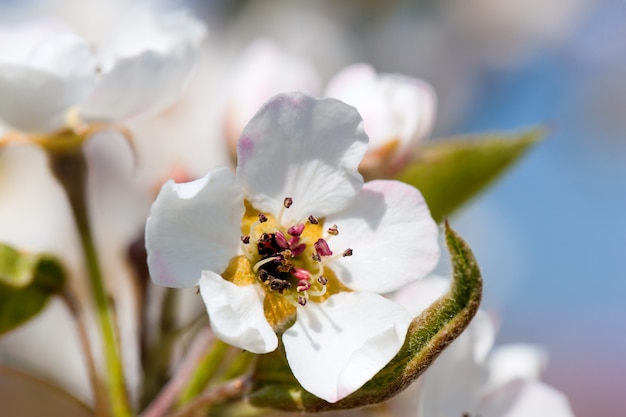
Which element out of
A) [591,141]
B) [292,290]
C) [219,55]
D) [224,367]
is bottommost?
[591,141]

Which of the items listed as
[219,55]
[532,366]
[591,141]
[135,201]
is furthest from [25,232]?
[591,141]

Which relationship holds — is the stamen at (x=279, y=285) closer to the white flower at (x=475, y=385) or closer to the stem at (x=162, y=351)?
the white flower at (x=475, y=385)

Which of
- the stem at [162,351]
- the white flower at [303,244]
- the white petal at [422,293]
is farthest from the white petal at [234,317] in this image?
the stem at [162,351]

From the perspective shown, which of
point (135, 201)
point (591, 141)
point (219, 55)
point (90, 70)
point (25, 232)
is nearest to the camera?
point (90, 70)

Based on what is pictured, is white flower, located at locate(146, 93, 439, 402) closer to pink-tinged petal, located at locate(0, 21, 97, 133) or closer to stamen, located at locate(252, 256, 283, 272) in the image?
stamen, located at locate(252, 256, 283, 272)

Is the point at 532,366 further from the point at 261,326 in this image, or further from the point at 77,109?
the point at 77,109

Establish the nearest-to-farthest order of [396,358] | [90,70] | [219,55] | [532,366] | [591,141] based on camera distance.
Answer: [396,358], [90,70], [532,366], [219,55], [591,141]
